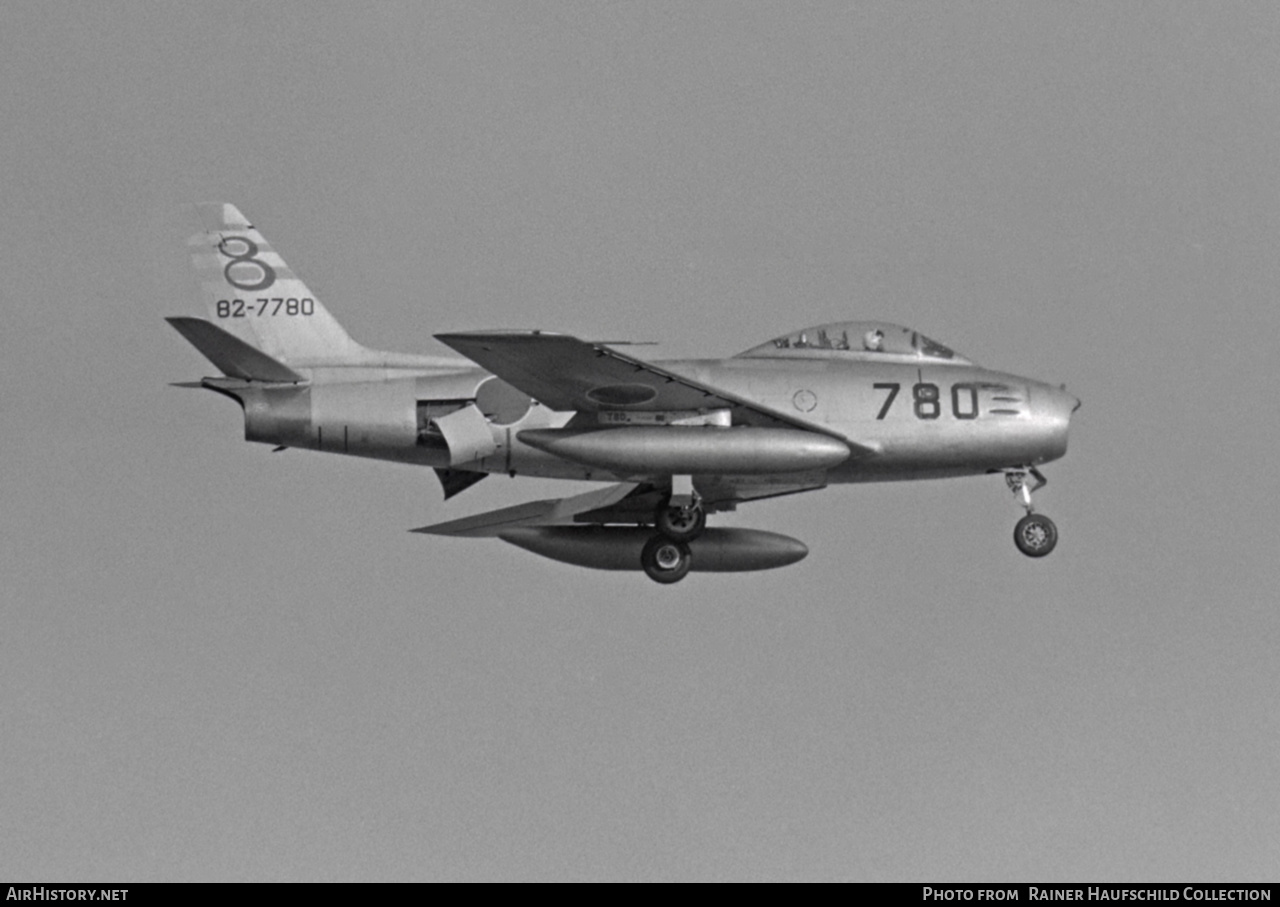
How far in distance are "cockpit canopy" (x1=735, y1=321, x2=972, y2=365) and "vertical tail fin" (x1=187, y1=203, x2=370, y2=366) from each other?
5390 mm

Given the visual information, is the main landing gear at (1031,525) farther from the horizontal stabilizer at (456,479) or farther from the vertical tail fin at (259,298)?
the vertical tail fin at (259,298)

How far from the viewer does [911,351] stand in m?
29.3

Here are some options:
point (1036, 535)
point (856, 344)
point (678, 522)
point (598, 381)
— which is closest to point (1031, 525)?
point (1036, 535)

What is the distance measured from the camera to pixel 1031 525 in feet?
96.4

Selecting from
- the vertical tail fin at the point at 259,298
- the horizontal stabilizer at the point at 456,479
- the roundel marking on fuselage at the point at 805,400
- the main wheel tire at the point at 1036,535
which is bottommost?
the main wheel tire at the point at 1036,535

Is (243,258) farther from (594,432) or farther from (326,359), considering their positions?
(594,432)

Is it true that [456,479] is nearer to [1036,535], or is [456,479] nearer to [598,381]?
[598,381]

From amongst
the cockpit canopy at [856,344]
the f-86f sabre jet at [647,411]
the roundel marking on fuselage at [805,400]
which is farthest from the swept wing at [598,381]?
the cockpit canopy at [856,344]

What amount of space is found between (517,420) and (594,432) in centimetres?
136

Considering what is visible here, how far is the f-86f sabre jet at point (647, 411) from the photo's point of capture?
27.7m

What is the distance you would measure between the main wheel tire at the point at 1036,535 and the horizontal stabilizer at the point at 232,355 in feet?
30.6

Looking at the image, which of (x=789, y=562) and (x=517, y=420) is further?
(x=789, y=562)

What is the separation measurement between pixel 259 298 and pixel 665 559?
249 inches
